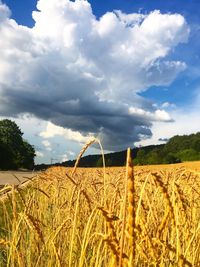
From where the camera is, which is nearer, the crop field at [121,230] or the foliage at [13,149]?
the crop field at [121,230]

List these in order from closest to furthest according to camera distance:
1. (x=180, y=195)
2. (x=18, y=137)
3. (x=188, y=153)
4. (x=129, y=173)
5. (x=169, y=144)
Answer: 1. (x=129, y=173)
2. (x=180, y=195)
3. (x=188, y=153)
4. (x=169, y=144)
5. (x=18, y=137)

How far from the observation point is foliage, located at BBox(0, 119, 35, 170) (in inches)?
2338

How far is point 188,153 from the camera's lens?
5344 centimetres

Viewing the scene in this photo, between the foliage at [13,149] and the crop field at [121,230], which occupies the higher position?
the foliage at [13,149]

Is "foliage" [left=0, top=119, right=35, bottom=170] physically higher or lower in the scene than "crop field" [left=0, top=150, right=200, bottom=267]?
higher

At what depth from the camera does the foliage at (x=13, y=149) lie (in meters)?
59.4

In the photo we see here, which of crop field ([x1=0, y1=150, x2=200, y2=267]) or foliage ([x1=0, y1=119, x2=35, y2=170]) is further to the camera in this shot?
foliage ([x1=0, y1=119, x2=35, y2=170])

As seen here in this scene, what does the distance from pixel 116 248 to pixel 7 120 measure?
8075 cm

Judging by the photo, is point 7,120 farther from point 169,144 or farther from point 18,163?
point 169,144

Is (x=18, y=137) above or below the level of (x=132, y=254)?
above

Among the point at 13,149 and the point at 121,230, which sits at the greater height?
the point at 13,149

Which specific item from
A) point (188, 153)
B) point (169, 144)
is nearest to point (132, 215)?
point (188, 153)

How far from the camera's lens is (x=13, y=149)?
7094 centimetres

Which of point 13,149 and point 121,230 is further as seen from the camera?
point 13,149
